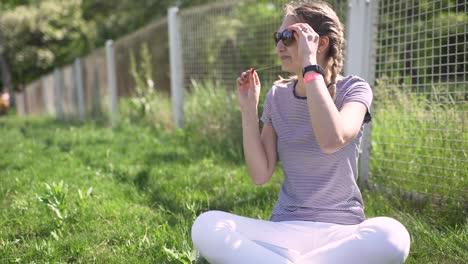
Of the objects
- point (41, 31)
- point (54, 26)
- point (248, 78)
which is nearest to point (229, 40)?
point (248, 78)

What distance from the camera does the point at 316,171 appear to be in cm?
195

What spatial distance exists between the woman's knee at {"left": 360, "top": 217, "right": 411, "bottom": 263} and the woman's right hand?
0.78 metres

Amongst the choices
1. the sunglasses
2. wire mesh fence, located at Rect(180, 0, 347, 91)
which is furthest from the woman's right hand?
wire mesh fence, located at Rect(180, 0, 347, 91)

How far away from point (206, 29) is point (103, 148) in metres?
1.88

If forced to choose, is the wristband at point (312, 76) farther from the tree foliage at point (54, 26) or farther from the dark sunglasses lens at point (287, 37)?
the tree foliage at point (54, 26)

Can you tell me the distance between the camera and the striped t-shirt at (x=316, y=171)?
1.91 metres

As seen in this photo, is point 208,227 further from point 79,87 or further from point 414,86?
point 79,87

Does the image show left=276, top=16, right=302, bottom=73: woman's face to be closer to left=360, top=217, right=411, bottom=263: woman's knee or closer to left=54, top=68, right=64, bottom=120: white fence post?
left=360, top=217, right=411, bottom=263: woman's knee

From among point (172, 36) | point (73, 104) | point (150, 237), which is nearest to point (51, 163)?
point (150, 237)

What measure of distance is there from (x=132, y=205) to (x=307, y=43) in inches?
71.0

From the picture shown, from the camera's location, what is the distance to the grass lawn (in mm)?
2289

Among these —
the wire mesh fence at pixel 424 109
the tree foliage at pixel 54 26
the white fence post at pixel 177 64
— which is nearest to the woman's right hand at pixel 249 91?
the wire mesh fence at pixel 424 109

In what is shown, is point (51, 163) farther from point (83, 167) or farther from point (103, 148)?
point (103, 148)

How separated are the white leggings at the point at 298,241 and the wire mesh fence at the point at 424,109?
123cm
